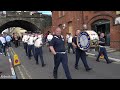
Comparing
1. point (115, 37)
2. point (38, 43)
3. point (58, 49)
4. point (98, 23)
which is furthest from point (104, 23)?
point (58, 49)

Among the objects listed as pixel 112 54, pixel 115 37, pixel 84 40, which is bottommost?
pixel 112 54

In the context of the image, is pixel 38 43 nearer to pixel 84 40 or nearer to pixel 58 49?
pixel 84 40

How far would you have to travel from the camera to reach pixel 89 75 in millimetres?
12820

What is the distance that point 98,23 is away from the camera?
97.6ft

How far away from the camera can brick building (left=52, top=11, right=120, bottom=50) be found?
1020 inches

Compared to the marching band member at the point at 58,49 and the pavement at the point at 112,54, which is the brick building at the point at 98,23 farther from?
the marching band member at the point at 58,49

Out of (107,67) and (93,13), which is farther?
(93,13)

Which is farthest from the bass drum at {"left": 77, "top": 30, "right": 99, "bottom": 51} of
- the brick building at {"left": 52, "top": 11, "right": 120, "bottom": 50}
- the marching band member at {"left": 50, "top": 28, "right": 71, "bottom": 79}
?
the brick building at {"left": 52, "top": 11, "right": 120, "bottom": 50}

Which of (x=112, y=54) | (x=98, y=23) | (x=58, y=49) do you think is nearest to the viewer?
(x=58, y=49)
